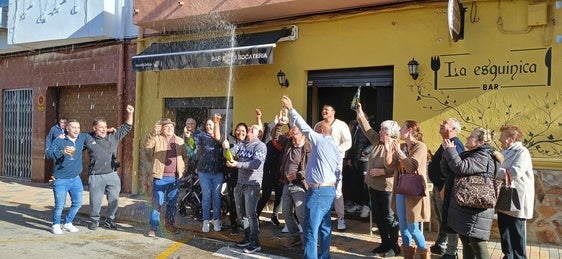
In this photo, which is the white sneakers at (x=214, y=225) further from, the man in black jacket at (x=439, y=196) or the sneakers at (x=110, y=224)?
the man in black jacket at (x=439, y=196)

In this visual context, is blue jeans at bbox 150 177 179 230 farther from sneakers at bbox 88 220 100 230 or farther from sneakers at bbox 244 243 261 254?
sneakers at bbox 244 243 261 254

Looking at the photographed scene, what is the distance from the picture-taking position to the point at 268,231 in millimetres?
7191

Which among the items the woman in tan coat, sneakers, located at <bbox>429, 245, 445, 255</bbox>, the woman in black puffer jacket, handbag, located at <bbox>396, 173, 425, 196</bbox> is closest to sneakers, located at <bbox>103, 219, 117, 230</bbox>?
the woman in tan coat

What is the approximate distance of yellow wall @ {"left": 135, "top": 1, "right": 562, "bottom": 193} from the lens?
262 inches

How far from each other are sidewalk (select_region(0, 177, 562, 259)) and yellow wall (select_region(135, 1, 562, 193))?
57.2 inches

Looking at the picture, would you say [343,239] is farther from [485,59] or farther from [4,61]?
[4,61]

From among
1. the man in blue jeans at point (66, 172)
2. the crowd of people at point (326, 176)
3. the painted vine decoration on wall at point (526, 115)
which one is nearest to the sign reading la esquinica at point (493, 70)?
the painted vine decoration on wall at point (526, 115)

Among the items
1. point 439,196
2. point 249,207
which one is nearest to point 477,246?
point 439,196

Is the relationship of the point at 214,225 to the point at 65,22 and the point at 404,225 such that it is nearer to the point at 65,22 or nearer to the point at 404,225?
the point at 404,225

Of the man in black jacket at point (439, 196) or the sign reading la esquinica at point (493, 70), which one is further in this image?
the sign reading la esquinica at point (493, 70)

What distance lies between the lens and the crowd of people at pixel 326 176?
462 centimetres

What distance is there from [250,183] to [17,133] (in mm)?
11250

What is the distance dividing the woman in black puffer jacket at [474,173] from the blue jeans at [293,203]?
1877 millimetres

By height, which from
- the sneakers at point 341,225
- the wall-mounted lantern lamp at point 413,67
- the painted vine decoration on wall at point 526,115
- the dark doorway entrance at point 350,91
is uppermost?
the wall-mounted lantern lamp at point 413,67
